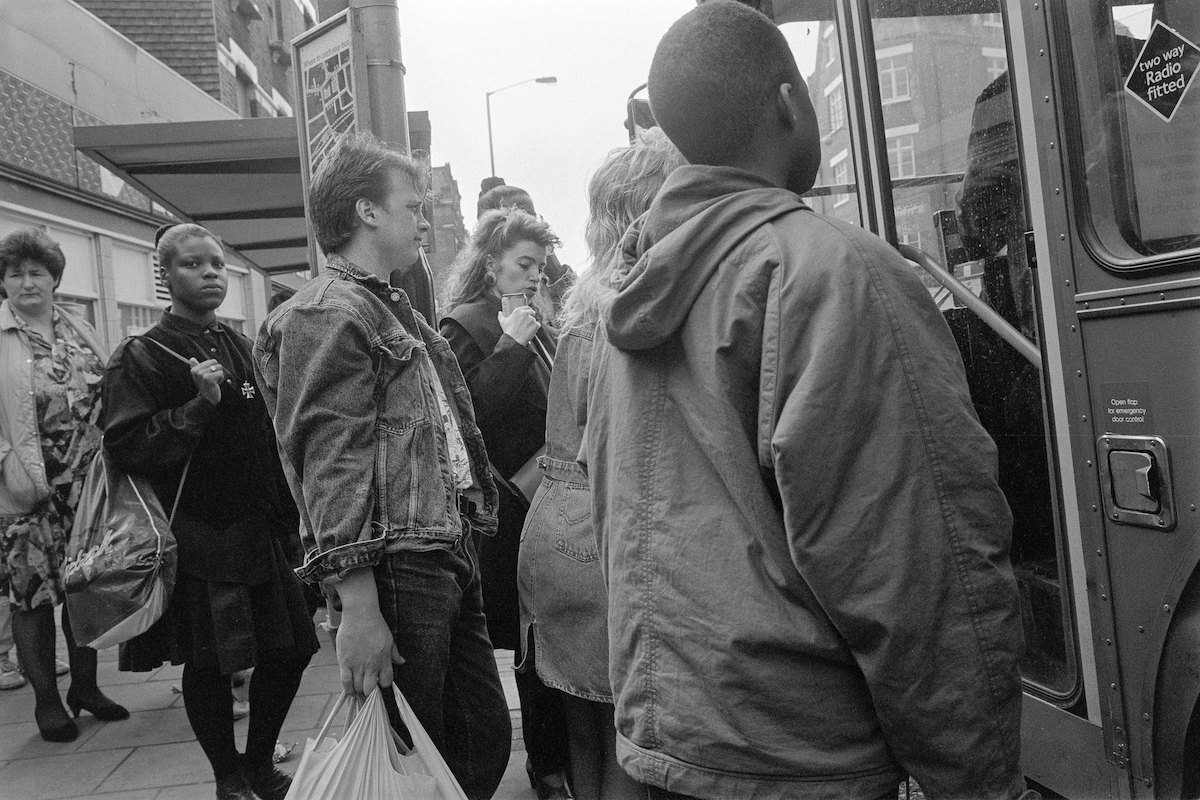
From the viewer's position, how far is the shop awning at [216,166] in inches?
258

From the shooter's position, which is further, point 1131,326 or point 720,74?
point 1131,326

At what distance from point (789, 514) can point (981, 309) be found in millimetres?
1590

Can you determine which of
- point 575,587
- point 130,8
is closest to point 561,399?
point 575,587

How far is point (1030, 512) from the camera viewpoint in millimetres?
2668

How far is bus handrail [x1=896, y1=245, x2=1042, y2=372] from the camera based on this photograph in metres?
2.47

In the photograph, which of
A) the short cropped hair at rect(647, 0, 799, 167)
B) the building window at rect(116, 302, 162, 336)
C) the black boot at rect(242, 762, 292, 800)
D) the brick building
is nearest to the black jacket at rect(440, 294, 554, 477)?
the black boot at rect(242, 762, 292, 800)

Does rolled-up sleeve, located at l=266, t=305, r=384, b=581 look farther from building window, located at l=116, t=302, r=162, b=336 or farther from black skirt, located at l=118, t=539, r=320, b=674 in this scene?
building window, located at l=116, t=302, r=162, b=336

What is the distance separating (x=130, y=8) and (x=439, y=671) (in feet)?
50.4

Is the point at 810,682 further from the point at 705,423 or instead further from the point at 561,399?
the point at 561,399

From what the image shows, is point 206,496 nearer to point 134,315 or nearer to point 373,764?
point 373,764

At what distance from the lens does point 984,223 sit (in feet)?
8.84

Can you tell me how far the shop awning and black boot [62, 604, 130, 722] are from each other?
2.76m

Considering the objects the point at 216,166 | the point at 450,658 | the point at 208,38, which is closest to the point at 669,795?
A: the point at 450,658

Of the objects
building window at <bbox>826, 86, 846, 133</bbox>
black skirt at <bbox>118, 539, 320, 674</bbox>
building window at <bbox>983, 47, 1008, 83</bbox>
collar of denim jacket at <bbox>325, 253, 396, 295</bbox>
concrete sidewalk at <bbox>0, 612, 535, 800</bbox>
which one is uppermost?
building window at <bbox>826, 86, 846, 133</bbox>
